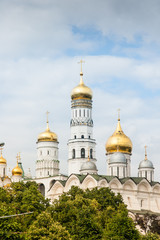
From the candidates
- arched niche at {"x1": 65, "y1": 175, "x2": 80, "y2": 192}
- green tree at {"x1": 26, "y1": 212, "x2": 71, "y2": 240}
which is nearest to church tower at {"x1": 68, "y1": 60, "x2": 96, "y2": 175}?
arched niche at {"x1": 65, "y1": 175, "x2": 80, "y2": 192}

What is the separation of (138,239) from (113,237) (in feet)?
5.46

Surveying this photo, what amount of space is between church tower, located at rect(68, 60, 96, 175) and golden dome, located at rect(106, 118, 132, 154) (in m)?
3.22

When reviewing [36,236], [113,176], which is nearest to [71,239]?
[36,236]

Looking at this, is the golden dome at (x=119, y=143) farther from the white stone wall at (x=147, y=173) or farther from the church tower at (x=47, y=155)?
the church tower at (x=47, y=155)

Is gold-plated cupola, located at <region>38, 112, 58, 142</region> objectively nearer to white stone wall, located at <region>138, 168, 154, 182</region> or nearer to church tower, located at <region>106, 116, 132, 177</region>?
church tower, located at <region>106, 116, 132, 177</region>

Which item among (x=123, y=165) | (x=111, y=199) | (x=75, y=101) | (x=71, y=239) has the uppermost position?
(x=75, y=101)

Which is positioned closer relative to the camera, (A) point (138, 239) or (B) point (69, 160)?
(A) point (138, 239)

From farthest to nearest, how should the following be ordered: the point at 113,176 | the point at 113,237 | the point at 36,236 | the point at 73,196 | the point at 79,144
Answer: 1. the point at 79,144
2. the point at 113,176
3. the point at 73,196
4. the point at 113,237
5. the point at 36,236

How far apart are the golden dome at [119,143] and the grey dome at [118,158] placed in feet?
11.8

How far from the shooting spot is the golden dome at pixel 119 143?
7944cm

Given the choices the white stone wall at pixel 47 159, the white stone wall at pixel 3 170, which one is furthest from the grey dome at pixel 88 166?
the white stone wall at pixel 3 170

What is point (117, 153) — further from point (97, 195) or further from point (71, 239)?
point (71, 239)

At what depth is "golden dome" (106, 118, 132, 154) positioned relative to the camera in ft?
261

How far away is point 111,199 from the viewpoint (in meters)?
59.5
